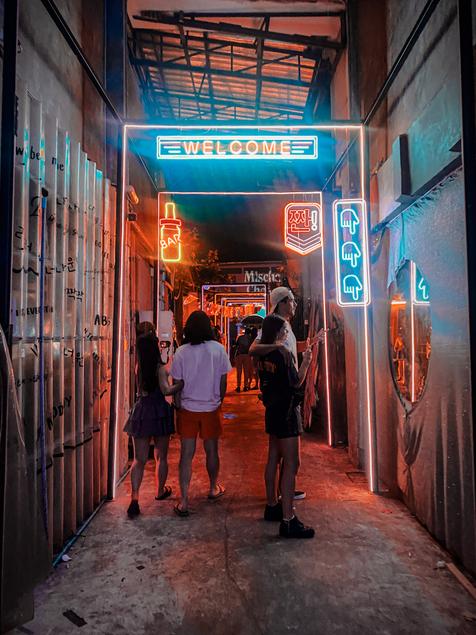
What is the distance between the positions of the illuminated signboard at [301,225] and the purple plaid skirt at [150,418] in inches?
193

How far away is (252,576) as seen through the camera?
3.15 m

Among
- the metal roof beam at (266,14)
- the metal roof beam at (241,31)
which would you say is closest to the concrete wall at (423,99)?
the metal roof beam at (266,14)

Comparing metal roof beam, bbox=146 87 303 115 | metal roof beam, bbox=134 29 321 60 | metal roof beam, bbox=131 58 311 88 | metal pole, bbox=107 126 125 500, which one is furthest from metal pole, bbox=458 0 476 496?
metal roof beam, bbox=146 87 303 115

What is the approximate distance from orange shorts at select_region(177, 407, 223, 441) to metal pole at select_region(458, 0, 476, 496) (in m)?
2.52

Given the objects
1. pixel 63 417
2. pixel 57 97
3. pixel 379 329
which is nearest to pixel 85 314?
pixel 63 417

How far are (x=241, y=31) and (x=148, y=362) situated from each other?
5006mm

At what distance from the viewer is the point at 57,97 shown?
3904mm

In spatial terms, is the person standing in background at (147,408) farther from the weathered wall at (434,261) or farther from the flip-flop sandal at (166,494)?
the weathered wall at (434,261)

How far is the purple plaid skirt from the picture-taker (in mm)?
4367

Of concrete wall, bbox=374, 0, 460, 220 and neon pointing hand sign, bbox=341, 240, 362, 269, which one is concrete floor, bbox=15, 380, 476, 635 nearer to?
neon pointing hand sign, bbox=341, 240, 362, 269

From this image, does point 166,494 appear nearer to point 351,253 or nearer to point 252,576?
point 252,576

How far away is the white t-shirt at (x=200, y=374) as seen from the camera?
173 inches

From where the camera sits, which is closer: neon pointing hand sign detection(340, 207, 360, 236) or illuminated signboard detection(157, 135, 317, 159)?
illuminated signboard detection(157, 135, 317, 159)

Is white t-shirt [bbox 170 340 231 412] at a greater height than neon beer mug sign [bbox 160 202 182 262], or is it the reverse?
neon beer mug sign [bbox 160 202 182 262]
